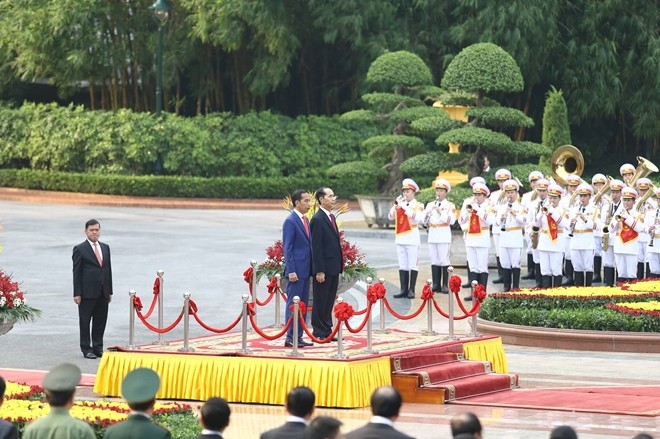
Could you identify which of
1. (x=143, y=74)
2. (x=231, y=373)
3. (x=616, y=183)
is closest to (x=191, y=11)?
(x=143, y=74)

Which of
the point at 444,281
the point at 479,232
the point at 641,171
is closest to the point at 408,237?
the point at 444,281

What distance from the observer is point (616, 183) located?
2381 centimetres

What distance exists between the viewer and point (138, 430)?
25.6 ft

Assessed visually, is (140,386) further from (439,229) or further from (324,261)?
(439,229)

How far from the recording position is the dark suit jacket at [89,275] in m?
17.0

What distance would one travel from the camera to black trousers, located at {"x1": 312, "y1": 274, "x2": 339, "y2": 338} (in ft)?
51.2

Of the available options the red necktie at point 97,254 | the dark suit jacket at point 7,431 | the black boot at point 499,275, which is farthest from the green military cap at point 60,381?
the black boot at point 499,275

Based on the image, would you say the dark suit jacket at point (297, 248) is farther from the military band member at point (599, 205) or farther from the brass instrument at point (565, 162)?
the brass instrument at point (565, 162)

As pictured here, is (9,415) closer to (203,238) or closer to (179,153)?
(203,238)

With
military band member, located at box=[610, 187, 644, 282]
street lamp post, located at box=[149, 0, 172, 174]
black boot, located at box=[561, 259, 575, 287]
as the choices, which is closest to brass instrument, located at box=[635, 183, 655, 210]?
military band member, located at box=[610, 187, 644, 282]

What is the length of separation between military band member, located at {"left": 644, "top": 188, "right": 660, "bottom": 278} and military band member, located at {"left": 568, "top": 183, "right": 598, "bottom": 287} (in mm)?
811

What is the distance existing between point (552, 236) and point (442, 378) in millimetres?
9203

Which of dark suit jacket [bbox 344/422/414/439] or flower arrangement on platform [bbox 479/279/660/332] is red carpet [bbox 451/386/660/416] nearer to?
flower arrangement on platform [bbox 479/279/660/332]

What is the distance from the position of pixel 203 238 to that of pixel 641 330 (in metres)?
14.1
